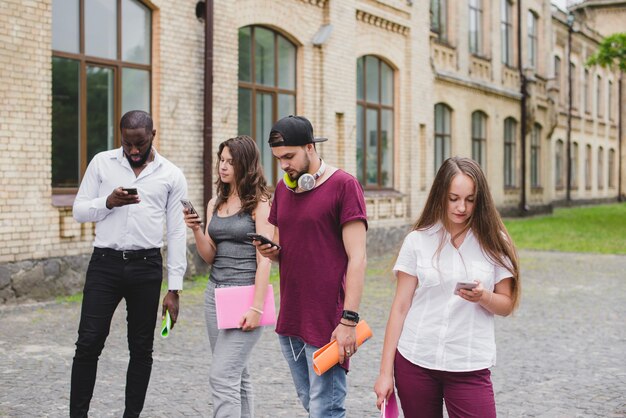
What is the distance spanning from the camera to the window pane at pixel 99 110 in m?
11.8

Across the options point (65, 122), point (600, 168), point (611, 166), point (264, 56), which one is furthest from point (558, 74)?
point (65, 122)

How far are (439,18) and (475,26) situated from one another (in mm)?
3056

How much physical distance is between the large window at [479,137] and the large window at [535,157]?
5225mm

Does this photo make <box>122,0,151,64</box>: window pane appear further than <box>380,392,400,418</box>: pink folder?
Yes

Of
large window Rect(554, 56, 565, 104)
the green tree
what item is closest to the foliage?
the green tree

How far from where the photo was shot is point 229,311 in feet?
14.6

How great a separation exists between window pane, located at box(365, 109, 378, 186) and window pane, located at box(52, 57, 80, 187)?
8.33 metres

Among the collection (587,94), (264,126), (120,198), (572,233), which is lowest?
(572,233)

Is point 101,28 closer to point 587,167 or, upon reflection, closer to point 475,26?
point 475,26

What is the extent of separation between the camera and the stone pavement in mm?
6027

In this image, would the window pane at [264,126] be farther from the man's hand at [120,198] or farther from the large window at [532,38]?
the large window at [532,38]

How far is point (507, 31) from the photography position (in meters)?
28.9

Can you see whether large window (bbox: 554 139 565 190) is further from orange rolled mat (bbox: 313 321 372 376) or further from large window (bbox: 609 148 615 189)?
orange rolled mat (bbox: 313 321 372 376)

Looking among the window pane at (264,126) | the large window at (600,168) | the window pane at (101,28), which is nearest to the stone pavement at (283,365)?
the window pane at (101,28)
